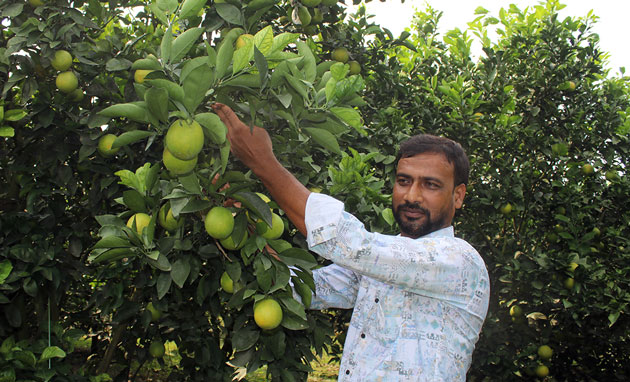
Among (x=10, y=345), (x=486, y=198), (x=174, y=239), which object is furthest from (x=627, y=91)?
(x=10, y=345)

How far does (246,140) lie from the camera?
142 cm

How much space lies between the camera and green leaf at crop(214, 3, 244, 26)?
1708 mm

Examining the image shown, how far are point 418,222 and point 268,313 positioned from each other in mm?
550

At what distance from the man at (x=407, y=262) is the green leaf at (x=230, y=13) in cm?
→ 44

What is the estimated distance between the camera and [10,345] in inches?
96.5

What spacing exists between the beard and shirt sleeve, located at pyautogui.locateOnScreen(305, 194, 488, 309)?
113 millimetres

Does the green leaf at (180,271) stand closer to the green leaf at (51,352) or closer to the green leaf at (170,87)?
the green leaf at (170,87)

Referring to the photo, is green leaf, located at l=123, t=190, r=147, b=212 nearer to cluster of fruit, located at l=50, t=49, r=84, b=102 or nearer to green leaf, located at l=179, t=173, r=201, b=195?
green leaf, located at l=179, t=173, r=201, b=195

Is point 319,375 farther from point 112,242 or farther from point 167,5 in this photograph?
point 167,5

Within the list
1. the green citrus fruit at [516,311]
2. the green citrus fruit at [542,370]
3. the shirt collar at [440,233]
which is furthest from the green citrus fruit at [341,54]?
the green citrus fruit at [542,370]

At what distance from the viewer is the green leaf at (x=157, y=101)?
119 centimetres

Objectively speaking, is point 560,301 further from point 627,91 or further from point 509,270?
point 627,91

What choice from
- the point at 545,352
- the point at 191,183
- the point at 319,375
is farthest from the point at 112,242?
the point at 319,375

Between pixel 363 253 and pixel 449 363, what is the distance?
0.44m
